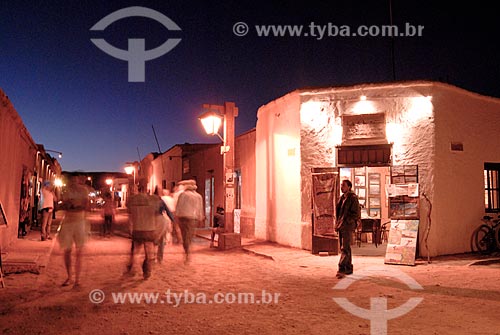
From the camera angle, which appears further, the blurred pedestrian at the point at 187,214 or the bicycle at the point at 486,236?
the bicycle at the point at 486,236

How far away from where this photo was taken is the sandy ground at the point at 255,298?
5.23 m

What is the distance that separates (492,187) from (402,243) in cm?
361

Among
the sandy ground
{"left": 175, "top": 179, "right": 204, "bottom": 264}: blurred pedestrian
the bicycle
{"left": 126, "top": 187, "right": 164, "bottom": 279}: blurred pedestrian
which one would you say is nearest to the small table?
the bicycle

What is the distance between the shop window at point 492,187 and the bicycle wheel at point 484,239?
2.10 ft

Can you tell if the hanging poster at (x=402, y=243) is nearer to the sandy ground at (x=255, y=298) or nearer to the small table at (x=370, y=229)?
the sandy ground at (x=255, y=298)

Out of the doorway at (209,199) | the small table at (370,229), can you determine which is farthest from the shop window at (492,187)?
the doorway at (209,199)

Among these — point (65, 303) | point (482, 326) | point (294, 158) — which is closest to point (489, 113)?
point (294, 158)

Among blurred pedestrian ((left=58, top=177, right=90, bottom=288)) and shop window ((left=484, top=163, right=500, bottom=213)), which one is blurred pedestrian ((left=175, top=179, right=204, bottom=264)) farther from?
shop window ((left=484, top=163, right=500, bottom=213))

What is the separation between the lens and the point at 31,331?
16.4 ft

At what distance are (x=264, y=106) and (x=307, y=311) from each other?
9.01 meters

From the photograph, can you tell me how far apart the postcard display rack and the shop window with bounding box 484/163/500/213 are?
2.44 meters

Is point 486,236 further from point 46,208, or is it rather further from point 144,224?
point 46,208

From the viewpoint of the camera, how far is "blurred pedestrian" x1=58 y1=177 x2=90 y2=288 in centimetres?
737

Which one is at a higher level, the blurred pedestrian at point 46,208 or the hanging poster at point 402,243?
the blurred pedestrian at point 46,208
